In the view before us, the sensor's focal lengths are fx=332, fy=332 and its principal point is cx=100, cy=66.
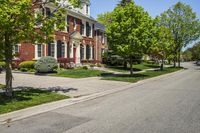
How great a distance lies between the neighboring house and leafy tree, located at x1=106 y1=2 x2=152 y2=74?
4930 mm

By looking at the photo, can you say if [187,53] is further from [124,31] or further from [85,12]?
[124,31]

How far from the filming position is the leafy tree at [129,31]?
1115 inches

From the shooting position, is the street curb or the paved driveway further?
the paved driveway

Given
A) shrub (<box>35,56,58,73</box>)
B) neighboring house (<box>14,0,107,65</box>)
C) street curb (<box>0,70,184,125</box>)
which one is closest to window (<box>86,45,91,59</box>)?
neighboring house (<box>14,0,107,65</box>)

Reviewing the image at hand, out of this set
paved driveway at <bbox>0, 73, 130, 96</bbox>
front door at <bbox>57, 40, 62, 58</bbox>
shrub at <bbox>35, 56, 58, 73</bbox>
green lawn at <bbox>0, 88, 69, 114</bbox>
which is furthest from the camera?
front door at <bbox>57, 40, 62, 58</bbox>

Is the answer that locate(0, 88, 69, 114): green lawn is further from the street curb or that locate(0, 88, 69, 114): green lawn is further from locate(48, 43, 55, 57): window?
locate(48, 43, 55, 57): window

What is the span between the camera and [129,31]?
28.7 metres

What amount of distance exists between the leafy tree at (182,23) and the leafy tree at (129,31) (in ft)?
94.1

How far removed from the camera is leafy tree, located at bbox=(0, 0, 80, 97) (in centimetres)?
1216

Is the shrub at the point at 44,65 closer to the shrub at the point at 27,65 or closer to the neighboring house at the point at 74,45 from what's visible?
the shrub at the point at 27,65

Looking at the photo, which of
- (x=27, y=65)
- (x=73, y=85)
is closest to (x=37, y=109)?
(x=73, y=85)

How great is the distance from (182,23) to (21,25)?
48021mm

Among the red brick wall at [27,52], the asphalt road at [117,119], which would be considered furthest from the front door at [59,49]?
the asphalt road at [117,119]

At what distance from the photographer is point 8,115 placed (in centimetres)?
1055
